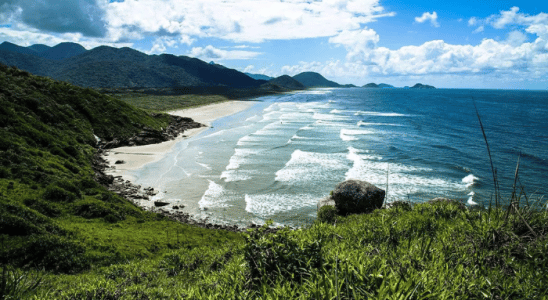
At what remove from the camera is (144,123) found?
59.1 m

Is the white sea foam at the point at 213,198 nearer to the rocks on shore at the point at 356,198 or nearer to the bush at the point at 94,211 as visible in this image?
the bush at the point at 94,211

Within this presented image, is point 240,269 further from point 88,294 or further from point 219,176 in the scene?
point 219,176

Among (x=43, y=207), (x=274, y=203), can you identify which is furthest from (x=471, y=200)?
(x=43, y=207)

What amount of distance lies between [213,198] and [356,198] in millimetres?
13850

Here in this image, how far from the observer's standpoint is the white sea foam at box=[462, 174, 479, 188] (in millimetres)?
32244

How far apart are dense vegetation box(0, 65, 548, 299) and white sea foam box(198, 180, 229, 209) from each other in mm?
5024

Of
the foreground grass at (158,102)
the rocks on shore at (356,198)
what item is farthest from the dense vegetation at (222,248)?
the foreground grass at (158,102)

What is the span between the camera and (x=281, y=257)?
18.4 feet

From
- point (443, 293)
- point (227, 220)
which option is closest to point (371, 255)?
point (443, 293)

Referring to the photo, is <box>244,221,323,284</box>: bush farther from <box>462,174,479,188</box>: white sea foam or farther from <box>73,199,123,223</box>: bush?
<box>462,174,479,188</box>: white sea foam

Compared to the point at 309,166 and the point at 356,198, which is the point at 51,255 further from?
the point at 309,166

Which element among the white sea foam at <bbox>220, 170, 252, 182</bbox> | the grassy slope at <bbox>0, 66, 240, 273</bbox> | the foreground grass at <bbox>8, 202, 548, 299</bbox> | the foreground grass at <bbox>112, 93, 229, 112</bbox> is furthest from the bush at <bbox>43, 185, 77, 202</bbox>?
the foreground grass at <bbox>112, 93, 229, 112</bbox>

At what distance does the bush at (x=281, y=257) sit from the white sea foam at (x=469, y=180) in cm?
3242

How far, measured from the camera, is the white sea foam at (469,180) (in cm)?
3224
